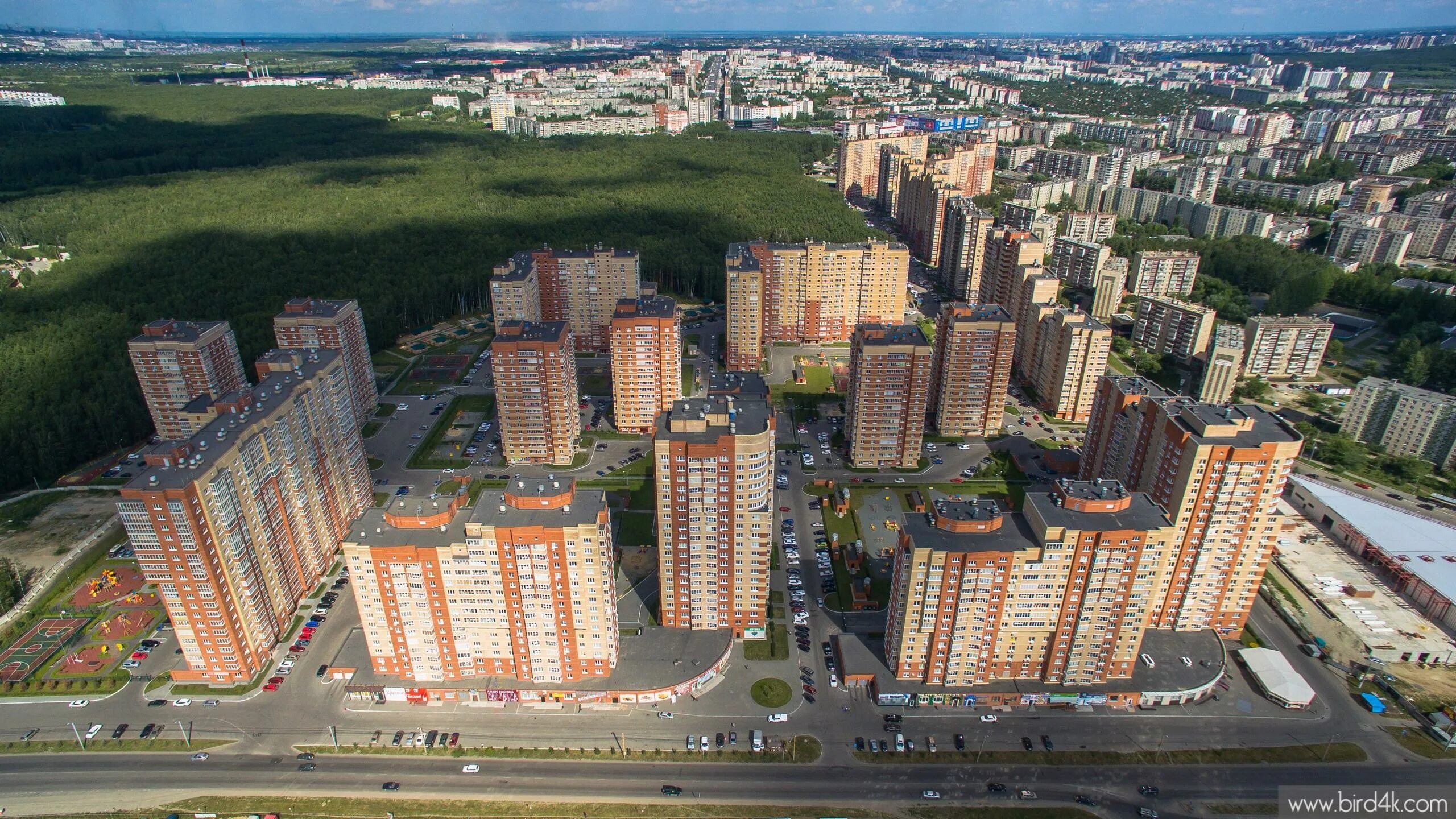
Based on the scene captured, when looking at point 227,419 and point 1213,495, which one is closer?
point 1213,495

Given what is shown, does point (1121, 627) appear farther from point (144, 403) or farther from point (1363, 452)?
point (144, 403)

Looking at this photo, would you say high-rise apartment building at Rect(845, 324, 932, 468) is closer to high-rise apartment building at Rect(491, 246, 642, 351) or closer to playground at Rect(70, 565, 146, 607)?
high-rise apartment building at Rect(491, 246, 642, 351)

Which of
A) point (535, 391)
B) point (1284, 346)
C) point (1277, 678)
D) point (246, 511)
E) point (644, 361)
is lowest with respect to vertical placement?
point (1277, 678)

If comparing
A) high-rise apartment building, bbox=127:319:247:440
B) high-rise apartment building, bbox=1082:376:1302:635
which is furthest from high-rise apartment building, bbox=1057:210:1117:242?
high-rise apartment building, bbox=127:319:247:440

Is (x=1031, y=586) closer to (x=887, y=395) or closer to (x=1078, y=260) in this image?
(x=887, y=395)

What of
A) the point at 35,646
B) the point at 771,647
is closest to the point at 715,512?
the point at 771,647

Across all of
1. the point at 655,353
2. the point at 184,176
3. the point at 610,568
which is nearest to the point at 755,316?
the point at 655,353
